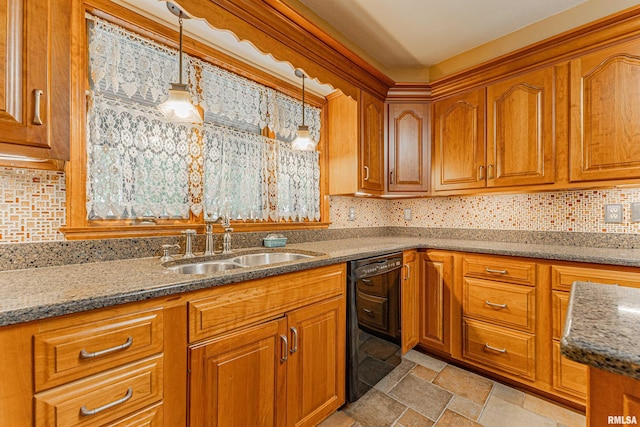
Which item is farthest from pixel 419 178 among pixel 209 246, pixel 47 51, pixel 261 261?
pixel 47 51

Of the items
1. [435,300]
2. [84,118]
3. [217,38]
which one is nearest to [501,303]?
[435,300]

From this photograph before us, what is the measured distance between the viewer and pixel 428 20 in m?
2.10

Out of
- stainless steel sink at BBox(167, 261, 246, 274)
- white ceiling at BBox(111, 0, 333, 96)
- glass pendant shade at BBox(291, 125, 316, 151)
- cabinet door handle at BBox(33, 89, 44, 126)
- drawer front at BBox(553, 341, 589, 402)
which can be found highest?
white ceiling at BBox(111, 0, 333, 96)

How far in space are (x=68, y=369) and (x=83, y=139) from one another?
1.02 meters

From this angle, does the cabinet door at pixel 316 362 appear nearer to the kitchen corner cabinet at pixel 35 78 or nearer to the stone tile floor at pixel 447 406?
the stone tile floor at pixel 447 406

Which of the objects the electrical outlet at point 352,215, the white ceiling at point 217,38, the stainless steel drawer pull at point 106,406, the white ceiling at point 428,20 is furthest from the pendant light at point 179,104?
the electrical outlet at point 352,215

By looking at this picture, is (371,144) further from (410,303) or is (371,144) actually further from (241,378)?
(241,378)

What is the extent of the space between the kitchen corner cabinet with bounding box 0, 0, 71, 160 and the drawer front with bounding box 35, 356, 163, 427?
A: 0.72m

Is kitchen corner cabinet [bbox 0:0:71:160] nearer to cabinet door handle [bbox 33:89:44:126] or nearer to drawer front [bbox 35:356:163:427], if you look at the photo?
cabinet door handle [bbox 33:89:44:126]

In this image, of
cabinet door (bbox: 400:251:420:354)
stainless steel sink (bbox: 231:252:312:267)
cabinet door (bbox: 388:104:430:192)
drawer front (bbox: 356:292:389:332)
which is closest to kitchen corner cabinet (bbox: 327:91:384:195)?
cabinet door (bbox: 388:104:430:192)

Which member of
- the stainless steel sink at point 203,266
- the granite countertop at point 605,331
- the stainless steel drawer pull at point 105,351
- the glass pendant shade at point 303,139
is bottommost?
the stainless steel drawer pull at point 105,351

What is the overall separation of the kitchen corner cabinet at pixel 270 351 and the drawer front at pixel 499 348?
1029mm

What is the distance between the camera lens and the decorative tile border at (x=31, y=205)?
113cm

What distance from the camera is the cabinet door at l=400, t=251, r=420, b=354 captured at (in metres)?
2.08
